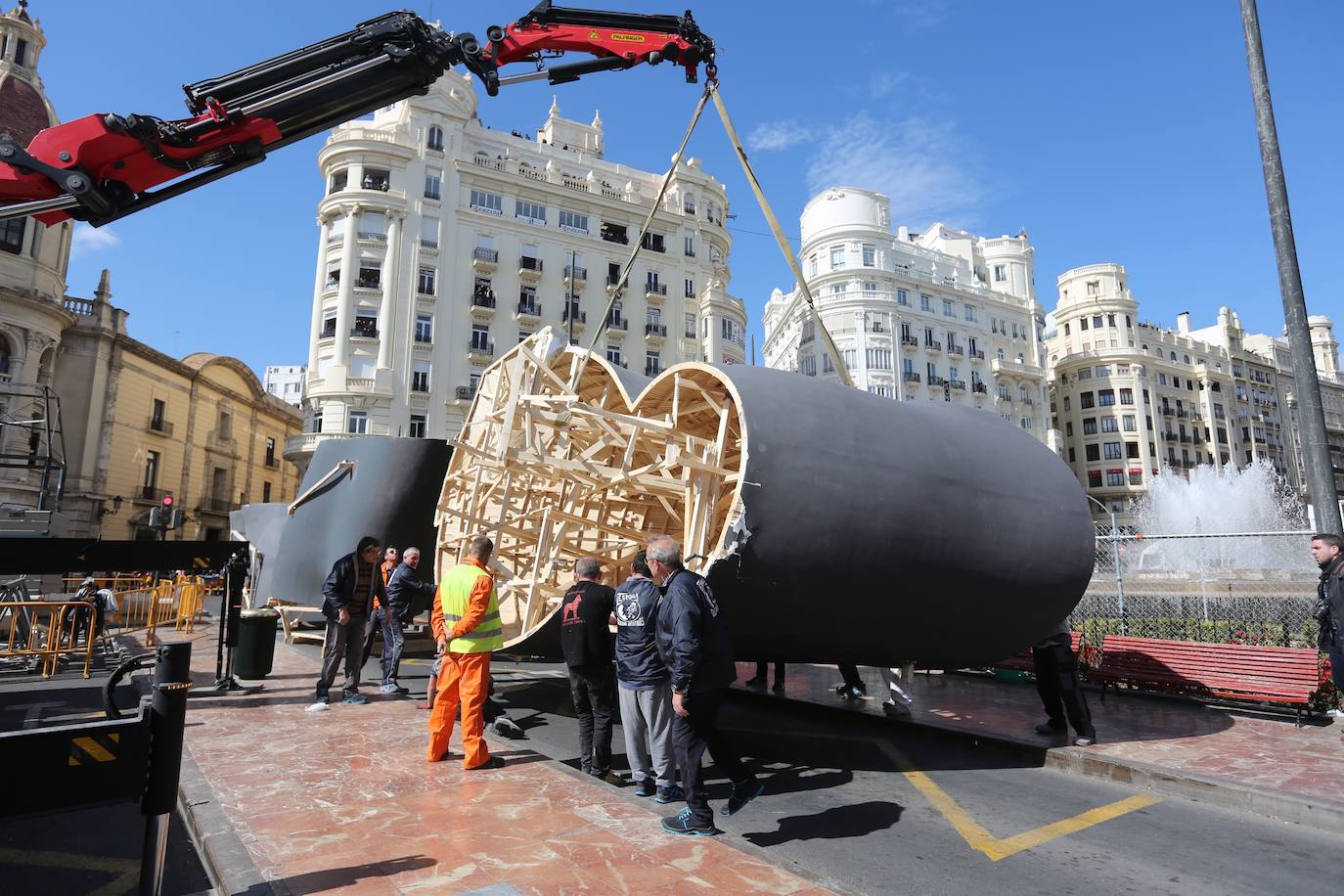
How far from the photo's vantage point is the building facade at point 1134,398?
231 ft

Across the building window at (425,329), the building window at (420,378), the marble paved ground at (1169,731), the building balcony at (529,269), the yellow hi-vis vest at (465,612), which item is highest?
the building balcony at (529,269)

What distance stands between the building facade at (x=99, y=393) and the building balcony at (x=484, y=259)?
701 inches

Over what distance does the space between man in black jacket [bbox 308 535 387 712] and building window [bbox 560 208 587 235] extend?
1563 inches

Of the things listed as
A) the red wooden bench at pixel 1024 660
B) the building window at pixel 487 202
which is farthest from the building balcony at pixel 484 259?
the red wooden bench at pixel 1024 660

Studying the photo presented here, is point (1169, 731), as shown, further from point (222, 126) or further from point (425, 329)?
point (425, 329)

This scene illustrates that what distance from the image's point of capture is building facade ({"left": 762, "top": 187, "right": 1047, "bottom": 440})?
57938 millimetres

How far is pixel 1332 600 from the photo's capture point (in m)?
7.46

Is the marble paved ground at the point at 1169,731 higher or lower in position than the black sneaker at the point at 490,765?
lower

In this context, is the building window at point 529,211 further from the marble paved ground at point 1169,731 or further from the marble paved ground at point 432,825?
the marble paved ground at point 432,825

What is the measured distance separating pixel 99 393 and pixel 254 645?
1421 inches

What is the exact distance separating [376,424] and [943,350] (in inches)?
1664

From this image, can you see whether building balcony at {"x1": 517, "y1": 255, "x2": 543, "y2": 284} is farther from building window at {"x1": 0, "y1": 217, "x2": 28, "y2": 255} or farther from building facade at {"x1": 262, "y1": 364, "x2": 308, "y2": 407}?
building facade at {"x1": 262, "y1": 364, "x2": 308, "y2": 407}

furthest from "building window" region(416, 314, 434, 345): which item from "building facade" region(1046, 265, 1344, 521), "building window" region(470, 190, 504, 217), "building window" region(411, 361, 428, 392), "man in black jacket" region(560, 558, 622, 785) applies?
"building facade" region(1046, 265, 1344, 521)

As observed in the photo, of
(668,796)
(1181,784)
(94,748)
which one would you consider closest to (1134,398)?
(1181,784)
